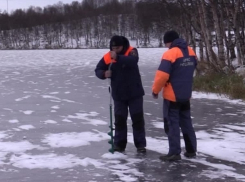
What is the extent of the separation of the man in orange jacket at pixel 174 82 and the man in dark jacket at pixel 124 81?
49 cm

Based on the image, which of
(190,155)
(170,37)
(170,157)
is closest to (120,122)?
(170,157)

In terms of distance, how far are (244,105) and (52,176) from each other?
6781mm

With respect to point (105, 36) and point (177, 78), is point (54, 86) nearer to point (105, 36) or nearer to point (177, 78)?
point (177, 78)

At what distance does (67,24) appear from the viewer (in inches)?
4601

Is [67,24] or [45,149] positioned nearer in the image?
[45,149]

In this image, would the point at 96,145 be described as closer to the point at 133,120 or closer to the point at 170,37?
the point at 133,120

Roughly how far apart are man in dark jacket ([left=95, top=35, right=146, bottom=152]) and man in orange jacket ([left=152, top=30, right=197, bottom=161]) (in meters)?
0.49

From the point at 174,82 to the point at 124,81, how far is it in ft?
2.67

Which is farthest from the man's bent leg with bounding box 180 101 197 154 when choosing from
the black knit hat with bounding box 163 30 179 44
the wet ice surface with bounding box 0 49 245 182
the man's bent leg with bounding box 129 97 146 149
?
the black knit hat with bounding box 163 30 179 44

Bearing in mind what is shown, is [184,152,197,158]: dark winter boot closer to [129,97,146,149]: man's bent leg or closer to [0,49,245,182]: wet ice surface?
[0,49,245,182]: wet ice surface

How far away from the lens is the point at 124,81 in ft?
23.5

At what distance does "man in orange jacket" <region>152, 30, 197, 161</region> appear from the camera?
261 inches

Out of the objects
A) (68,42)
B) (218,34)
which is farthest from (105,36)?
(218,34)

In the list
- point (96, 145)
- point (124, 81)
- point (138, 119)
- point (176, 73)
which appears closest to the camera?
point (176, 73)
